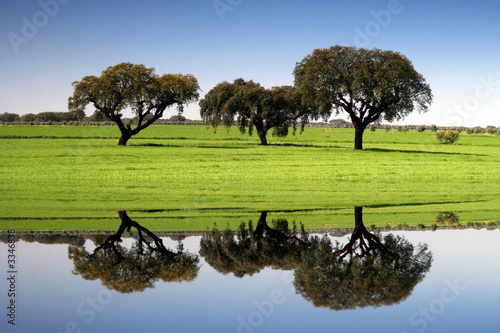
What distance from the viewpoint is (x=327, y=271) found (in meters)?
7.20

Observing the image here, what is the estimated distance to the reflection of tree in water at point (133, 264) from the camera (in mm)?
6824

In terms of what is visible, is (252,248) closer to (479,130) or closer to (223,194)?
(223,194)

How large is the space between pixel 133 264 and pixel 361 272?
11.4 ft

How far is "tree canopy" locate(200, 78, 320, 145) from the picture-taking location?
194ft

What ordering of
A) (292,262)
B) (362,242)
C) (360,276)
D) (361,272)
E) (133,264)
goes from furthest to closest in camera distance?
1. (362,242)
2. (292,262)
3. (133,264)
4. (361,272)
5. (360,276)

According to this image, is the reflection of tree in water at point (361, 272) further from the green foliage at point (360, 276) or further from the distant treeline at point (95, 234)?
the distant treeline at point (95, 234)

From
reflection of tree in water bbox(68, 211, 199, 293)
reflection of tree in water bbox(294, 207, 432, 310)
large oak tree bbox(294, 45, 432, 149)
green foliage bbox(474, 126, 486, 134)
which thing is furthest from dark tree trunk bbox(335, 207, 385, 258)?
green foliage bbox(474, 126, 486, 134)

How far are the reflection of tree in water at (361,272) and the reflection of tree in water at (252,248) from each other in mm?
378

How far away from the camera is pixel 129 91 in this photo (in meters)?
56.4

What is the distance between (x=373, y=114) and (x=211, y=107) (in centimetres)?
2028

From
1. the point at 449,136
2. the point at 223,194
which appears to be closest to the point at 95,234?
the point at 223,194

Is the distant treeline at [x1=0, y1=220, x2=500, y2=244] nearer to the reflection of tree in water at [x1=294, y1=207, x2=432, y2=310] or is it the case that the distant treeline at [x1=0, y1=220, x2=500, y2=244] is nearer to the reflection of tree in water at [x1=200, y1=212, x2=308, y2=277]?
the reflection of tree in water at [x1=200, y1=212, x2=308, y2=277]

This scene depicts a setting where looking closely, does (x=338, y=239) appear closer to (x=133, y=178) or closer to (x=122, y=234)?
(x=122, y=234)

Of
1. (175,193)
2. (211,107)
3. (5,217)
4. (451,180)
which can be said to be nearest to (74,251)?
(5,217)
